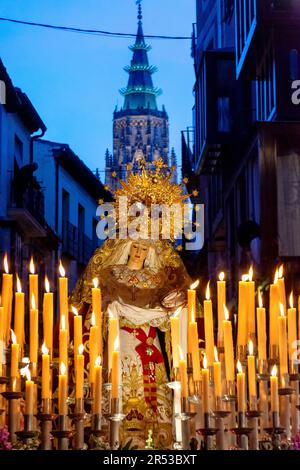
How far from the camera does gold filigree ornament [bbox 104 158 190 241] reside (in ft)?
23.7

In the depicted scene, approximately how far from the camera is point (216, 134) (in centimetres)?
1933

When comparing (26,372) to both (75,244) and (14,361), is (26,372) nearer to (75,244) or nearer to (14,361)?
(14,361)

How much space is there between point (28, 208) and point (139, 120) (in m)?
51.3

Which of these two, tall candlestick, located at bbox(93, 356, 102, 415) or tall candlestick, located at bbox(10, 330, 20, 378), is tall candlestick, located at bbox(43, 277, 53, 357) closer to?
tall candlestick, located at bbox(10, 330, 20, 378)

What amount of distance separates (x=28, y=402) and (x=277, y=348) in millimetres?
1399

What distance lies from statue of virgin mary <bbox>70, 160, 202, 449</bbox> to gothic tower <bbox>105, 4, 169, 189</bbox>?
63688mm

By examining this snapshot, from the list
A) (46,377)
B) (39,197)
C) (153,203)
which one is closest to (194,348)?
(46,377)

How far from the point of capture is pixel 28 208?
23000mm

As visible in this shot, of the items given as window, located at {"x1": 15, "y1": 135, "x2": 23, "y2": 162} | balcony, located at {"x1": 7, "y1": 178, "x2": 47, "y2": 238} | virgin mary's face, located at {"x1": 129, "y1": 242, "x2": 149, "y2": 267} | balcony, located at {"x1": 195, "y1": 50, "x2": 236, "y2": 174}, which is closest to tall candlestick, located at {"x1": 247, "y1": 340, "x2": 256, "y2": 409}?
virgin mary's face, located at {"x1": 129, "y1": 242, "x2": 149, "y2": 267}

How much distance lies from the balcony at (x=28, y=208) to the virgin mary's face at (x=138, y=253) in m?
14.7

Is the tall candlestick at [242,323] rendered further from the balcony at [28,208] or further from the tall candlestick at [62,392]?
the balcony at [28,208]

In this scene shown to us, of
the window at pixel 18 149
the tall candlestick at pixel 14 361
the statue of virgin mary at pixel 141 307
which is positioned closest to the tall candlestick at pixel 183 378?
the tall candlestick at pixel 14 361
